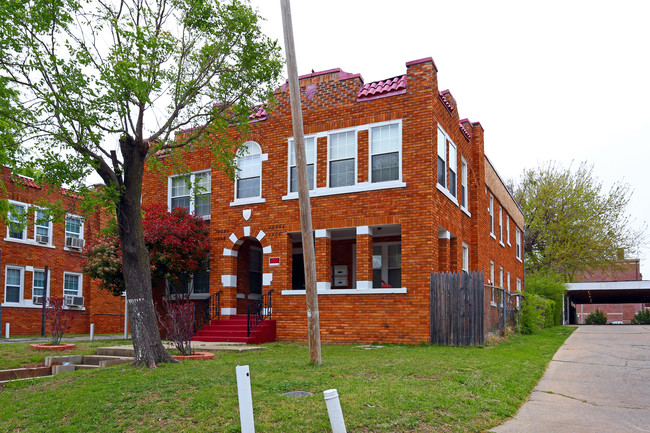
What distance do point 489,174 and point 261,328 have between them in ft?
41.1

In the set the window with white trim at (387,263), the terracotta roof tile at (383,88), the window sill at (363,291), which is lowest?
the window sill at (363,291)

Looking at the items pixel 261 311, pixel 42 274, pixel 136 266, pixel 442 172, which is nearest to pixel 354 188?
pixel 442 172

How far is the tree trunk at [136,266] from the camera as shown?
10.9m

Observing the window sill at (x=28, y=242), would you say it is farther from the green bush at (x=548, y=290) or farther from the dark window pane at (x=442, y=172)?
the green bush at (x=548, y=290)

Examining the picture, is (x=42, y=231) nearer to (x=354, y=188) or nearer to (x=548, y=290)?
(x=354, y=188)

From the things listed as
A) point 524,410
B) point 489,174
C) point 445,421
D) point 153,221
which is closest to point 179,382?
point 445,421

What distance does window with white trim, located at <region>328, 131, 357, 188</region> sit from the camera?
17459 millimetres

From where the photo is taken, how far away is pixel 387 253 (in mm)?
19344

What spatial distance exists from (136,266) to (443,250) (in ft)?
32.4

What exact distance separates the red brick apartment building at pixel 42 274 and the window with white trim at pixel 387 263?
12.1 m

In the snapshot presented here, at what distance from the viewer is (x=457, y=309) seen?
50.6ft

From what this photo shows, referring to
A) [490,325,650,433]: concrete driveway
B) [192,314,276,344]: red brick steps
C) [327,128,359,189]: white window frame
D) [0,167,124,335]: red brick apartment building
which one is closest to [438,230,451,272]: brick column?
[327,128,359,189]: white window frame

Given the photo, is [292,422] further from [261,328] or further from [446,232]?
[446,232]

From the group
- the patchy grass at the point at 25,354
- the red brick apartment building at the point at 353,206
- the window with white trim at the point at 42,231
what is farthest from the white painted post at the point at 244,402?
the window with white trim at the point at 42,231
